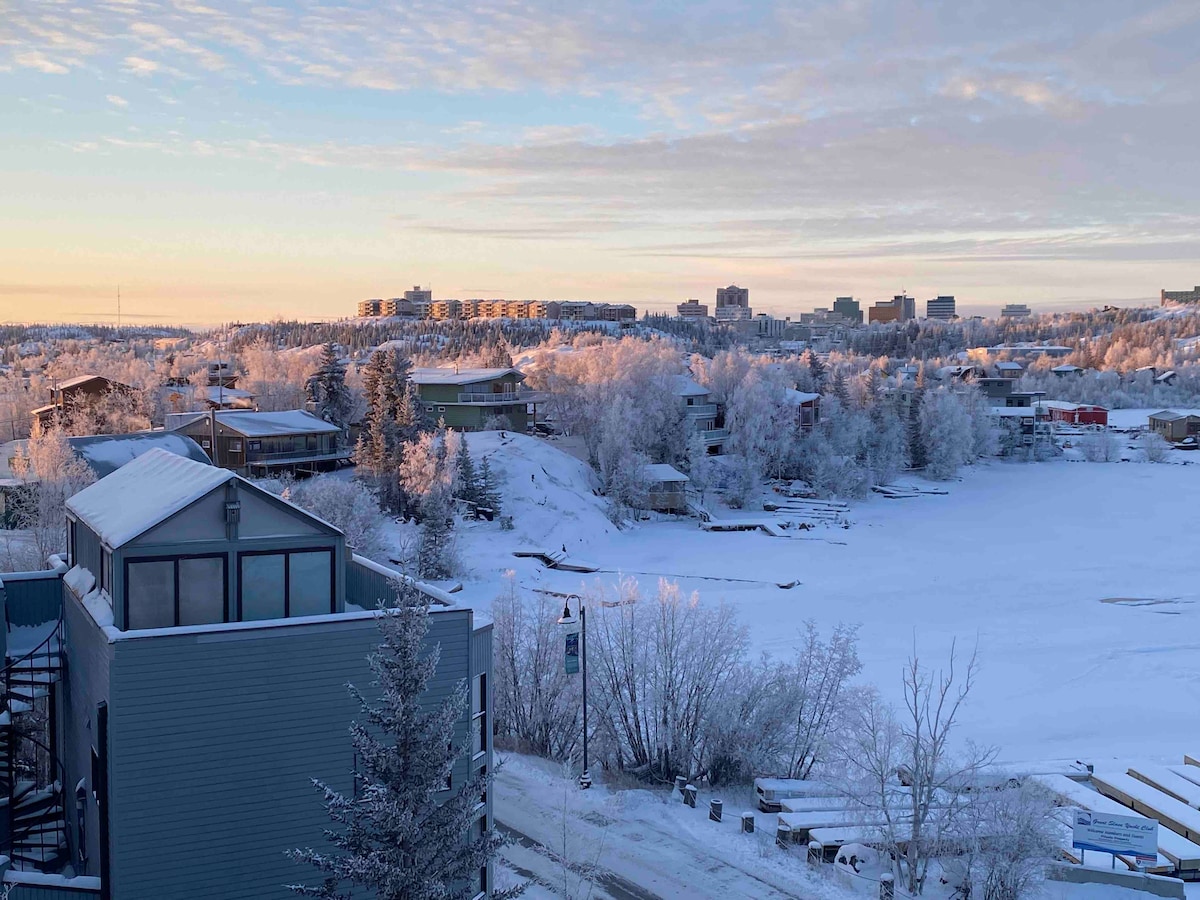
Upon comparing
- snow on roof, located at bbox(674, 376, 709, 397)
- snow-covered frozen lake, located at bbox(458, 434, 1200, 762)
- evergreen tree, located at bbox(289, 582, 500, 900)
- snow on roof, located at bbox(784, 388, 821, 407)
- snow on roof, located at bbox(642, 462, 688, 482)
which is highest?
snow on roof, located at bbox(674, 376, 709, 397)

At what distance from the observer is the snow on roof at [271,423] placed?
49.3 m

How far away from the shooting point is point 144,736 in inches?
407

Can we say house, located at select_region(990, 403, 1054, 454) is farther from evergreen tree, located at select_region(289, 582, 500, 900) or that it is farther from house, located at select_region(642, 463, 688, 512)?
evergreen tree, located at select_region(289, 582, 500, 900)

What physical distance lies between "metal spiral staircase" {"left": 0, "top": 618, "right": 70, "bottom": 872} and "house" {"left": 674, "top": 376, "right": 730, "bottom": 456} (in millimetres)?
51400

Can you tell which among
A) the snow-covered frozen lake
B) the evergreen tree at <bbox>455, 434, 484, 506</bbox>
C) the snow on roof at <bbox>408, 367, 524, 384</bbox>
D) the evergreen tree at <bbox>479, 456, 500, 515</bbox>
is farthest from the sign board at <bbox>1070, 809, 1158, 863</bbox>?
the snow on roof at <bbox>408, 367, 524, 384</bbox>

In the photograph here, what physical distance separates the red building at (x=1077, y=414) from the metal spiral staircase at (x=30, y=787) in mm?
101803

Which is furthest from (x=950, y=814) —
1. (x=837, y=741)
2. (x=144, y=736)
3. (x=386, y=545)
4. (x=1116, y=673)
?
(x=386, y=545)

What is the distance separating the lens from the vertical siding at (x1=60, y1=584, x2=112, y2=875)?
11.1m

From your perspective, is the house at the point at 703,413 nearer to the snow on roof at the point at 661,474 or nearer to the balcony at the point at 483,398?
the snow on roof at the point at 661,474

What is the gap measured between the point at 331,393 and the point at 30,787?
48.3m

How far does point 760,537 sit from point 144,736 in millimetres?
40765

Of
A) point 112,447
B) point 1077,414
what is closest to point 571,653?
point 112,447

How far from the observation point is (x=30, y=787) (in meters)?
13.8

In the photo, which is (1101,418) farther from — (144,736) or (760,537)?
(144,736)
